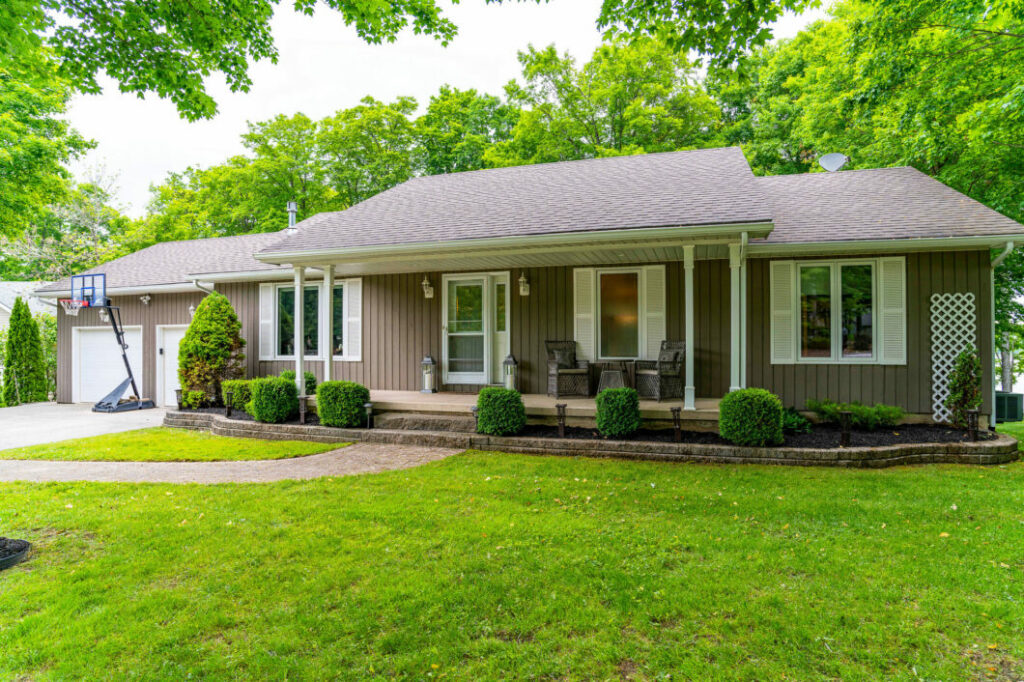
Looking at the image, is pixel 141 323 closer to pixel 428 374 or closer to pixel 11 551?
pixel 428 374

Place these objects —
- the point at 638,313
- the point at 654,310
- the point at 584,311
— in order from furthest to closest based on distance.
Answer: the point at 584,311 < the point at 638,313 < the point at 654,310

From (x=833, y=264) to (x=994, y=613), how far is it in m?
5.98

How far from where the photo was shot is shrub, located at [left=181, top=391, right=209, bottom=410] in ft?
31.1

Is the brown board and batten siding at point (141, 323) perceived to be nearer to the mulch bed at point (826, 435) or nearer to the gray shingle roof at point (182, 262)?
the gray shingle roof at point (182, 262)

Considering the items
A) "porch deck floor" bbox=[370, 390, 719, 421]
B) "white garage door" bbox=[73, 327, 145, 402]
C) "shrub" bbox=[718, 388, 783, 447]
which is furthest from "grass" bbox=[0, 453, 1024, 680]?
"white garage door" bbox=[73, 327, 145, 402]

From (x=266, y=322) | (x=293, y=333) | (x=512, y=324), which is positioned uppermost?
(x=266, y=322)

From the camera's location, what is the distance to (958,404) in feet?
21.6

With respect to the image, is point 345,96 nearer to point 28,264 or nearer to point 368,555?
point 28,264

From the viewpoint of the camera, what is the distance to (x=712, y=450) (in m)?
5.93

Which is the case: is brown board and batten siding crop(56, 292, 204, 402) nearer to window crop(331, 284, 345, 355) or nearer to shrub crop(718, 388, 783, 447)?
window crop(331, 284, 345, 355)

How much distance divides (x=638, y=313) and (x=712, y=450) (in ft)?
9.66

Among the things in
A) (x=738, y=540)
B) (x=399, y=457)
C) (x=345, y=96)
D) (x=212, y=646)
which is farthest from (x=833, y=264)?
(x=345, y=96)

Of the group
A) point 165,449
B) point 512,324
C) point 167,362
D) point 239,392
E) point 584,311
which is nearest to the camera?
point 165,449

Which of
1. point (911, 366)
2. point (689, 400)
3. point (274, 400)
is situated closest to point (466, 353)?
point (274, 400)
